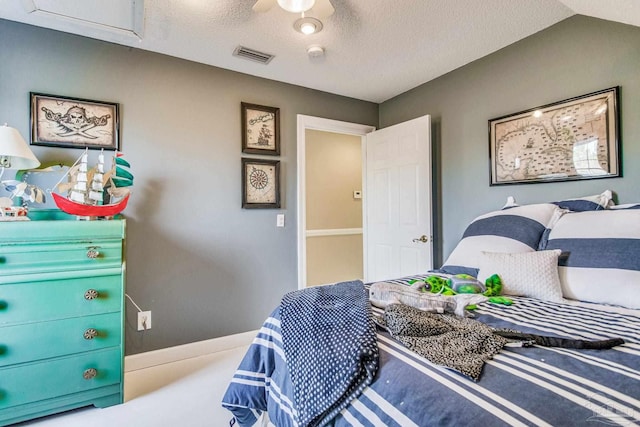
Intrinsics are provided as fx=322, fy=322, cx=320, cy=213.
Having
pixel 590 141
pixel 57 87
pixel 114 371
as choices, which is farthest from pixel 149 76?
pixel 590 141

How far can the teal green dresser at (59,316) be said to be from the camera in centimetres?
169

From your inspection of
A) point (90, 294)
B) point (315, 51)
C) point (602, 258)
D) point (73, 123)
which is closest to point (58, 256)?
point (90, 294)

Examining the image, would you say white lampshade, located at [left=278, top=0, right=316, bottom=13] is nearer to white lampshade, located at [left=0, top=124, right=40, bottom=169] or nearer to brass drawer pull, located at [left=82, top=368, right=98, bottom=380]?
white lampshade, located at [left=0, top=124, right=40, bottom=169]

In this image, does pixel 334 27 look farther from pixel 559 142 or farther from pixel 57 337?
pixel 57 337

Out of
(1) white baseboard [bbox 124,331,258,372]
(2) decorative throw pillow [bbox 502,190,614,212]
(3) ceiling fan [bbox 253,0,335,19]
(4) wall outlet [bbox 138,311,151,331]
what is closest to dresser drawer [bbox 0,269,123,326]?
(4) wall outlet [bbox 138,311,151,331]

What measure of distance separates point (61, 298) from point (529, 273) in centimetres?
246

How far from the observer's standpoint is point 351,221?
4746mm

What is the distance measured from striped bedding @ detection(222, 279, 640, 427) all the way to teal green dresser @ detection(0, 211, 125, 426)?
51.3 inches

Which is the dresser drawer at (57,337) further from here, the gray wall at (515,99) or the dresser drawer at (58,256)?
the gray wall at (515,99)

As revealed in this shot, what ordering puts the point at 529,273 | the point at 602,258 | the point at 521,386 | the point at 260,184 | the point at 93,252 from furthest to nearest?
the point at 260,184, the point at 93,252, the point at 529,273, the point at 602,258, the point at 521,386

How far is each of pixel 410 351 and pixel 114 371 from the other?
6.08 feet

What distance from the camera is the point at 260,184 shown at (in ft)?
9.52

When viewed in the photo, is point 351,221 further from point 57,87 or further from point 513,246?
point 57,87

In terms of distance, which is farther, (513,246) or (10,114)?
(10,114)
